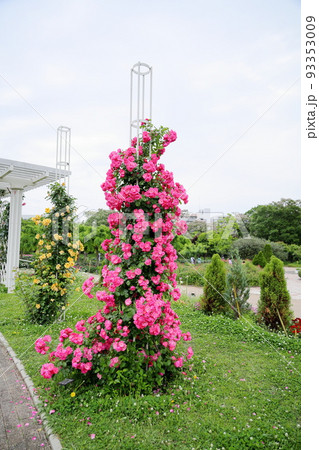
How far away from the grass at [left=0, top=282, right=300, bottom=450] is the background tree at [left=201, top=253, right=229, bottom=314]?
1765 mm

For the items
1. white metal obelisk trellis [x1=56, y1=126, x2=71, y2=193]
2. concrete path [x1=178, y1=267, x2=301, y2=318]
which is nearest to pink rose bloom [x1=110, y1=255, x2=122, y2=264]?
white metal obelisk trellis [x1=56, y1=126, x2=71, y2=193]

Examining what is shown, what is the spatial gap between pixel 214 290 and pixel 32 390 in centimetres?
369

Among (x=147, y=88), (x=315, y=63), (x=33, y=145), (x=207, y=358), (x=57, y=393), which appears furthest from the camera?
(x=33, y=145)

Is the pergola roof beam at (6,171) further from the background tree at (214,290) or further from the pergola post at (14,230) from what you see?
the background tree at (214,290)

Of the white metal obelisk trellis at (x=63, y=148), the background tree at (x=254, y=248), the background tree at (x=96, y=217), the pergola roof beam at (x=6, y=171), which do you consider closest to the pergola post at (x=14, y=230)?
the pergola roof beam at (x=6, y=171)

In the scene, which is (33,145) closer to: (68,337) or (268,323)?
(68,337)

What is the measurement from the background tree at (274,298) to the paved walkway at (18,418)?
3.83 m

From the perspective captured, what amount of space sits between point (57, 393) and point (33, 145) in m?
5.36

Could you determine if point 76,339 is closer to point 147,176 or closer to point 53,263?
point 147,176

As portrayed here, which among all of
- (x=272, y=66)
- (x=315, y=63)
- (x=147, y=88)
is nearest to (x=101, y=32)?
(x=147, y=88)

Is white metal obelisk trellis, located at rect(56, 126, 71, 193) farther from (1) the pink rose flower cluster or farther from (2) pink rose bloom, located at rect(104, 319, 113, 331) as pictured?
(2) pink rose bloom, located at rect(104, 319, 113, 331)

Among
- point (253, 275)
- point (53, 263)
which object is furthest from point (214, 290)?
point (253, 275)

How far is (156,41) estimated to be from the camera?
370cm

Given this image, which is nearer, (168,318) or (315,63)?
(315,63)
